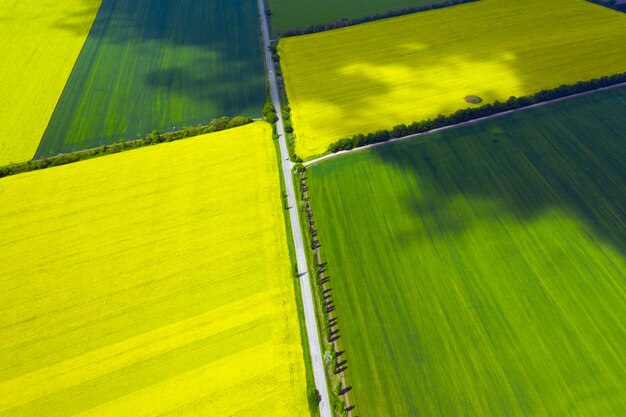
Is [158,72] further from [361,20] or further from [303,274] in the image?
[303,274]

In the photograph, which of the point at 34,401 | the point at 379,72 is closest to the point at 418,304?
the point at 34,401

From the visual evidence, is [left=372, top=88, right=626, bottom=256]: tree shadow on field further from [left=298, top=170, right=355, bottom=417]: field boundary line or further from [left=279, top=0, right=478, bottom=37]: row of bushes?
[left=279, top=0, right=478, bottom=37]: row of bushes

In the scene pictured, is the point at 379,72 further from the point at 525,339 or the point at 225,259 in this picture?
the point at 525,339

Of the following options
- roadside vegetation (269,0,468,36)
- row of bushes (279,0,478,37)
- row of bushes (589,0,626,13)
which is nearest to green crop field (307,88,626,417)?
row of bushes (589,0,626,13)

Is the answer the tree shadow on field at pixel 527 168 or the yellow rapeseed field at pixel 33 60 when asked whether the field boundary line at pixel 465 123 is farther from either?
the yellow rapeseed field at pixel 33 60

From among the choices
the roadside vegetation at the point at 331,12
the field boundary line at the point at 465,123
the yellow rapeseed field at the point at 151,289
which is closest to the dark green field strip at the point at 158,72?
the roadside vegetation at the point at 331,12

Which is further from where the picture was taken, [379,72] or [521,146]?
[379,72]
